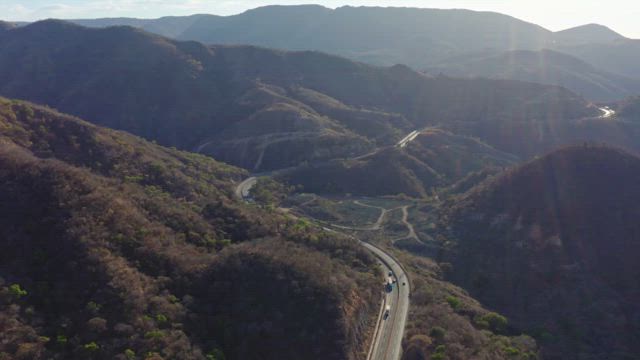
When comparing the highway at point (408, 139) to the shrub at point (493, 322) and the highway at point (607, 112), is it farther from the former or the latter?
the shrub at point (493, 322)

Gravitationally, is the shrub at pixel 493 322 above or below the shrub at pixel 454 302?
below

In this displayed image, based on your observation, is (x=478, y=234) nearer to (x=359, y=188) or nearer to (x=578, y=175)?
(x=578, y=175)

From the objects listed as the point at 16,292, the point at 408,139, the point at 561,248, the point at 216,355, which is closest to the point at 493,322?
the point at 561,248

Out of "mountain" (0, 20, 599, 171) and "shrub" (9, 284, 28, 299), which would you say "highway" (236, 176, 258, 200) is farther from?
"shrub" (9, 284, 28, 299)

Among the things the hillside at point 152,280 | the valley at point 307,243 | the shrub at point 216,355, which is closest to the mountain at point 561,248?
the valley at point 307,243

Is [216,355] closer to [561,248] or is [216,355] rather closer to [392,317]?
[392,317]
